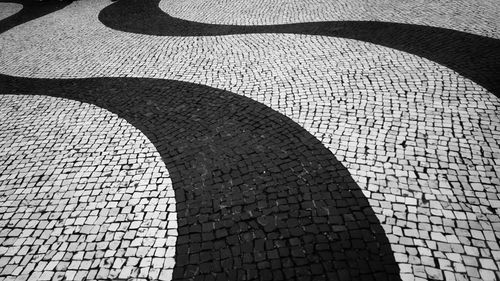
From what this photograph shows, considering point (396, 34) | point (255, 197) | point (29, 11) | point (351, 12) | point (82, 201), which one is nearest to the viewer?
point (255, 197)

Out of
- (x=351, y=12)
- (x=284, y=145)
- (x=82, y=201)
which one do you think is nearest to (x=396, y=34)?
Answer: (x=351, y=12)

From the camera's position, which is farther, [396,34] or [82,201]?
[396,34]

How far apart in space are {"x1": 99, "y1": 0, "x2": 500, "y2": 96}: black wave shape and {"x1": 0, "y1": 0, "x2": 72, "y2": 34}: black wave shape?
9.64 ft

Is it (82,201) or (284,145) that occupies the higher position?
(284,145)

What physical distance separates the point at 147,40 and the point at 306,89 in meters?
5.08

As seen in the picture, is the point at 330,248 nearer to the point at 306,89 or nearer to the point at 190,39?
the point at 306,89

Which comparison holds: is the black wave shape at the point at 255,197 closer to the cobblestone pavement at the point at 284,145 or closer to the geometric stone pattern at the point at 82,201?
the cobblestone pavement at the point at 284,145

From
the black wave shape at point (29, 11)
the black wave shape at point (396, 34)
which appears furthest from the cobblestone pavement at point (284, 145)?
the black wave shape at point (29, 11)

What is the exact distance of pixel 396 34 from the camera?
765 centimetres

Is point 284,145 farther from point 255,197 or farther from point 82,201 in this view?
point 82,201

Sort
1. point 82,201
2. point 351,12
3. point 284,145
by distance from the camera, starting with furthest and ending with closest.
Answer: point 351,12 → point 284,145 → point 82,201

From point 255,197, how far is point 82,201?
2158 millimetres

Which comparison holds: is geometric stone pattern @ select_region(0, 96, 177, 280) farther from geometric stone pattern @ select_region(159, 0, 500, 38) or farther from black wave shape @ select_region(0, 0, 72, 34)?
black wave shape @ select_region(0, 0, 72, 34)

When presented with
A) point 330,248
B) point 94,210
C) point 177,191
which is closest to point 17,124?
point 94,210
